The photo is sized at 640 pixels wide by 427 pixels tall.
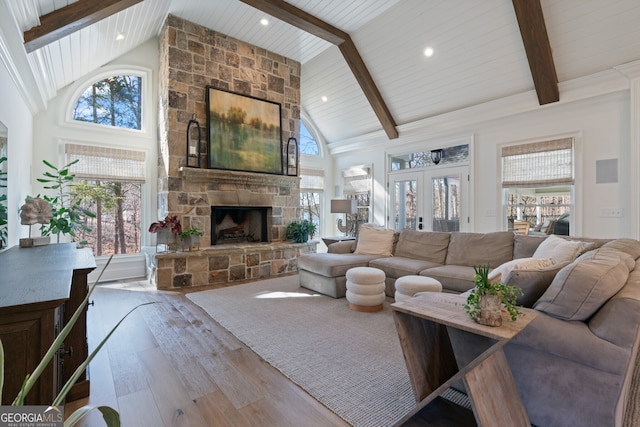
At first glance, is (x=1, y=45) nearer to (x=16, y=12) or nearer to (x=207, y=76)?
(x=16, y=12)

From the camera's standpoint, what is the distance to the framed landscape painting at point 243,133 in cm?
528

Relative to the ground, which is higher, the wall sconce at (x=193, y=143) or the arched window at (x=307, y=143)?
the arched window at (x=307, y=143)

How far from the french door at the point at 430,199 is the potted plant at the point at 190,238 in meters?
3.97

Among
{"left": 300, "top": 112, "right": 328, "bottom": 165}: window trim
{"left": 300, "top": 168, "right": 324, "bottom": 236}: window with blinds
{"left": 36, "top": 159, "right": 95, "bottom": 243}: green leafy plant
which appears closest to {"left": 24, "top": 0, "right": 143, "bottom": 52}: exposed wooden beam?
{"left": 36, "top": 159, "right": 95, "bottom": 243}: green leafy plant

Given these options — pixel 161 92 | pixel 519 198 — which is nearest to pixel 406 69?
pixel 519 198

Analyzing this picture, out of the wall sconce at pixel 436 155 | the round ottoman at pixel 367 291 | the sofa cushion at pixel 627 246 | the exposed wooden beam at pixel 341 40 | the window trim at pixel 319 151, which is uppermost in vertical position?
the exposed wooden beam at pixel 341 40

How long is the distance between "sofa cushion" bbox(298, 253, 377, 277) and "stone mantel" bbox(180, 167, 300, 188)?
75.0 inches

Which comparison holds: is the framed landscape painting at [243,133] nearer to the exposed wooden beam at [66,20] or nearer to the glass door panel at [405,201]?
the exposed wooden beam at [66,20]

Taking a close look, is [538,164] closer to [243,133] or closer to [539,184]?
[539,184]

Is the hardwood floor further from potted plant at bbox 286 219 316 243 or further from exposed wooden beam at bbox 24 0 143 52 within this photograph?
potted plant at bbox 286 219 316 243

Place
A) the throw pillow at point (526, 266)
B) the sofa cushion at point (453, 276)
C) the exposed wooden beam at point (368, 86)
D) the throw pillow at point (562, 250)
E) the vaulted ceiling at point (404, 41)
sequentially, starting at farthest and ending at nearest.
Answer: the exposed wooden beam at point (368, 86) → the vaulted ceiling at point (404, 41) → the sofa cushion at point (453, 276) → the throw pillow at point (562, 250) → the throw pillow at point (526, 266)

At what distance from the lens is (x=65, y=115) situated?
188 inches

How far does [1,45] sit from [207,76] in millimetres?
2891

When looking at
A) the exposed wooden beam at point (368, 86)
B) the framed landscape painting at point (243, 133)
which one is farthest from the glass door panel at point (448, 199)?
the framed landscape painting at point (243, 133)
